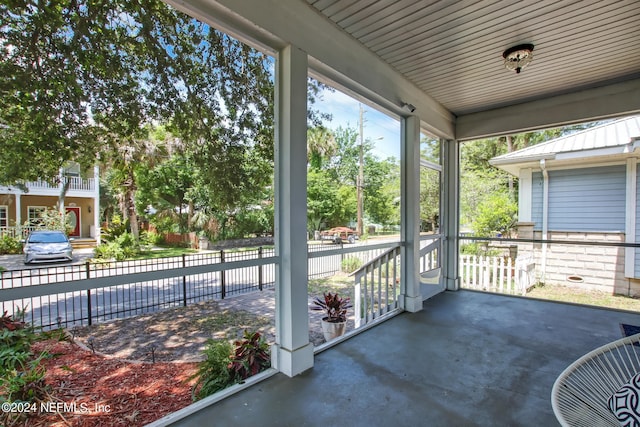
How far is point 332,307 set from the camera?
343cm

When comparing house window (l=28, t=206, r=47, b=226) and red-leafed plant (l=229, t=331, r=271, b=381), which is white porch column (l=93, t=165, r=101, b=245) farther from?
red-leafed plant (l=229, t=331, r=271, b=381)

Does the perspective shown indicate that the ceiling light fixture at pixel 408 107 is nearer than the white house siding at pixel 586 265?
Yes

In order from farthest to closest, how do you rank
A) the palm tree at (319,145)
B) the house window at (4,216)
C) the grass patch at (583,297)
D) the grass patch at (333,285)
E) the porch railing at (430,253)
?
1. the grass patch at (583,297)
2. the porch railing at (430,253)
3. the grass patch at (333,285)
4. the palm tree at (319,145)
5. the house window at (4,216)

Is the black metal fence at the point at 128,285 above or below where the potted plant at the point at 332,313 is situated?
above

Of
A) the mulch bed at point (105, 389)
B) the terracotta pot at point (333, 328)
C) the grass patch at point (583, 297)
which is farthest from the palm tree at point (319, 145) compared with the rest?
the grass patch at point (583, 297)

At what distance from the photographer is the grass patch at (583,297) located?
4.62m

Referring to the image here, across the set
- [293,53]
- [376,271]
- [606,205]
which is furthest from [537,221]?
[293,53]

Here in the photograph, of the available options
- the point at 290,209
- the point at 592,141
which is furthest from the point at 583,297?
the point at 290,209

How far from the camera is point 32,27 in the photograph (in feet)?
4.12

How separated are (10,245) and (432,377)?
2511mm

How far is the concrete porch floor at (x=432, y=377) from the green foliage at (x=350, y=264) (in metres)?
0.68

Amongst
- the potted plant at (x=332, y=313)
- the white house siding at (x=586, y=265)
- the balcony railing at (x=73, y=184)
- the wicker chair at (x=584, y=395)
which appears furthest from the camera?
the white house siding at (x=586, y=265)

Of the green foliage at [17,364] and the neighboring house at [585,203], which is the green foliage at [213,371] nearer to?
the green foliage at [17,364]

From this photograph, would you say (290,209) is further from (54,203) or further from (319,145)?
(54,203)
